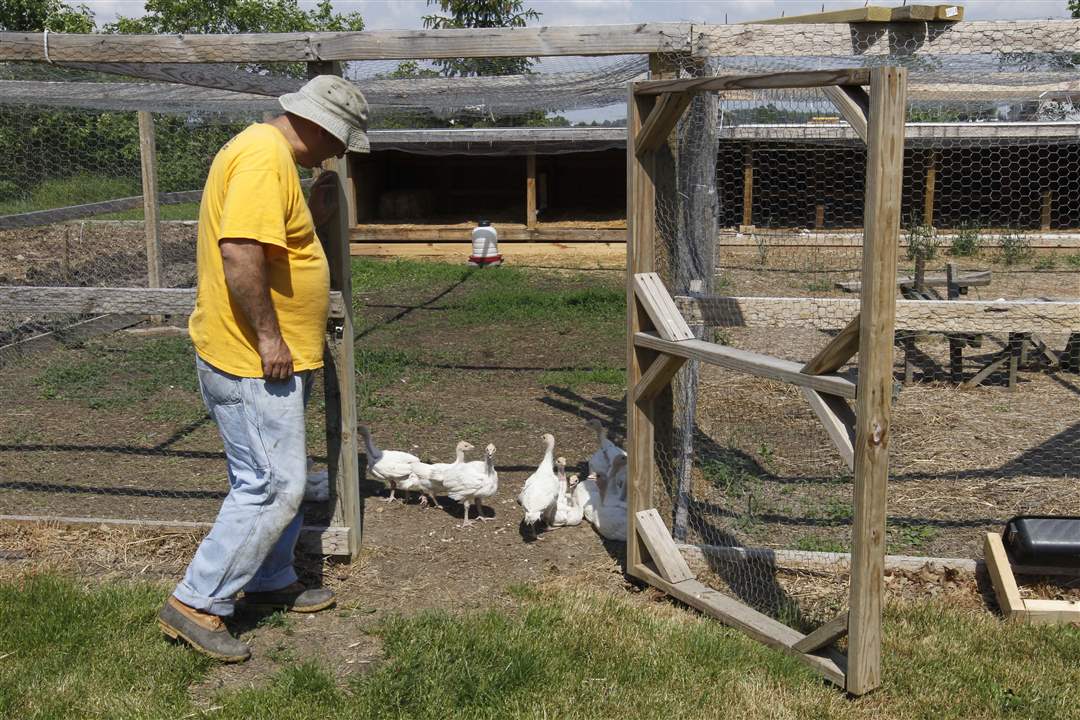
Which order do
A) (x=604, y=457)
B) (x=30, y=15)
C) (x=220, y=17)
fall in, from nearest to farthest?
1. (x=604, y=457)
2. (x=30, y=15)
3. (x=220, y=17)

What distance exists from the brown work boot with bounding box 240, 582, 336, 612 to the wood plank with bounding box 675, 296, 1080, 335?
212 centimetres

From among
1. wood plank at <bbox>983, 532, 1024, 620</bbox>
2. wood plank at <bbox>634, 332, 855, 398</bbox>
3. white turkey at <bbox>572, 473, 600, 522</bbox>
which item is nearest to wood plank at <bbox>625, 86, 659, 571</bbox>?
wood plank at <bbox>634, 332, 855, 398</bbox>

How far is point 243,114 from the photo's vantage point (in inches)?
381

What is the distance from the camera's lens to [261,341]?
3.48 m

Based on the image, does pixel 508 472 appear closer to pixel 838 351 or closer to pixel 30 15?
pixel 838 351

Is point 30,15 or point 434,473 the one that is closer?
point 434,473

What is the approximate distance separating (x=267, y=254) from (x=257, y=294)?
0.19 meters

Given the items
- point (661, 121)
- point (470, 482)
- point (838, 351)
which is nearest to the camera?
point (838, 351)

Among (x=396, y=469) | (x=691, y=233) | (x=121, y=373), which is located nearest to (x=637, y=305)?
(x=691, y=233)

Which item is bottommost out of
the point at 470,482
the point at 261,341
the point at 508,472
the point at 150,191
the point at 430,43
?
the point at 508,472

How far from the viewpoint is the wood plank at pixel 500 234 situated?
1652cm

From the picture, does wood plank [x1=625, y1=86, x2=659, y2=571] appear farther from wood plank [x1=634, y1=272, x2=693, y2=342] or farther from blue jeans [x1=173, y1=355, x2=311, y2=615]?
blue jeans [x1=173, y1=355, x2=311, y2=615]

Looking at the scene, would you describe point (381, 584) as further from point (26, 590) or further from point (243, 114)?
point (243, 114)

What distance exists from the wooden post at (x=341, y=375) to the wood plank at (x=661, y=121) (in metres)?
1.30
